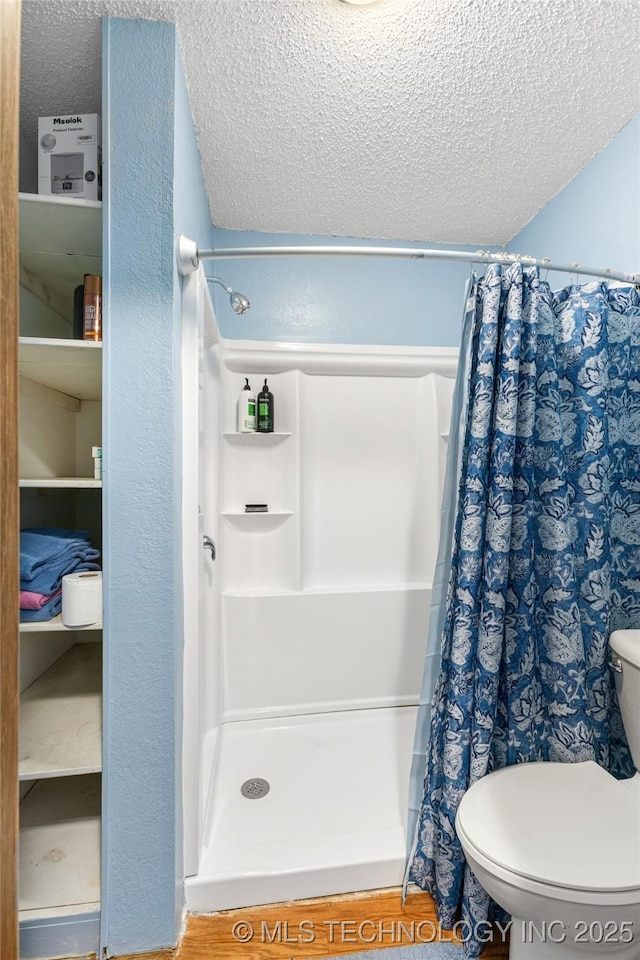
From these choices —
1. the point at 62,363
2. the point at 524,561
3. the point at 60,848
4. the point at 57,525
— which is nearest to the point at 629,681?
the point at 524,561

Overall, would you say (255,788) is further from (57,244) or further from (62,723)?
(57,244)

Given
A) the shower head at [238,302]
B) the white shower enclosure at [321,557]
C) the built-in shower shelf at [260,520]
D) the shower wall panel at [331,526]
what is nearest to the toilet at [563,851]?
the white shower enclosure at [321,557]

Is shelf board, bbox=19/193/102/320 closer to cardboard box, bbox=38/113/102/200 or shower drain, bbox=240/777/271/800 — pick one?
cardboard box, bbox=38/113/102/200

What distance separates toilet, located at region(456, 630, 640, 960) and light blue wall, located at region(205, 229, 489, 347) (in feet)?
5.66

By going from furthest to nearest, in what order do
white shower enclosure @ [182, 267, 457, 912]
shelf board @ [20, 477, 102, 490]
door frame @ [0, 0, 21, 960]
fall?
1. white shower enclosure @ [182, 267, 457, 912]
2. shelf board @ [20, 477, 102, 490]
3. door frame @ [0, 0, 21, 960]

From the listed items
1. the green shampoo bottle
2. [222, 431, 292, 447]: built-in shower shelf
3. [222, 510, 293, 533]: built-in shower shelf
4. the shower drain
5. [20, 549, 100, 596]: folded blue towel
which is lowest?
the shower drain

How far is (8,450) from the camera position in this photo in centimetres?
56

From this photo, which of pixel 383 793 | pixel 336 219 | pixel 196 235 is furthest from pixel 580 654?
pixel 336 219

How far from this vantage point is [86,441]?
6.15ft

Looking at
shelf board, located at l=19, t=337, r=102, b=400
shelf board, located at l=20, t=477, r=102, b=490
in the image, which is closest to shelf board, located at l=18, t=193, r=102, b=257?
shelf board, located at l=19, t=337, r=102, b=400

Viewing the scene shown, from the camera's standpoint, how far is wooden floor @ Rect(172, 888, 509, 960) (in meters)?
1.23

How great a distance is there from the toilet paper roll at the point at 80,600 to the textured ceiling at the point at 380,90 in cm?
141

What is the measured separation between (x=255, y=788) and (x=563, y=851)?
1.09 metres

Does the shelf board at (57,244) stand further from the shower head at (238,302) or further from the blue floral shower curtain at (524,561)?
the blue floral shower curtain at (524,561)
